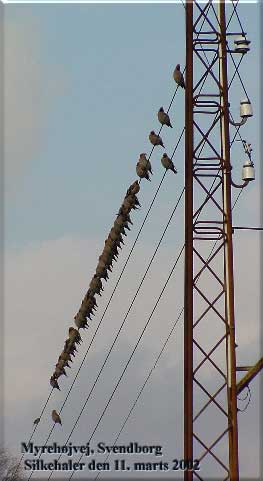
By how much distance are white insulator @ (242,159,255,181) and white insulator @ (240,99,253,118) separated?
1847 mm

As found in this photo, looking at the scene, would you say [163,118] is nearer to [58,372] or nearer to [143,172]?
[143,172]

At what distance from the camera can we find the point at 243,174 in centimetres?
4412

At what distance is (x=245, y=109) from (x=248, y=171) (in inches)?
89.6

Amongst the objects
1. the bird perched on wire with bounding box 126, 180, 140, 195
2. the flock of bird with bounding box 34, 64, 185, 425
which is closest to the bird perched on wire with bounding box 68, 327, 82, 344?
the flock of bird with bounding box 34, 64, 185, 425

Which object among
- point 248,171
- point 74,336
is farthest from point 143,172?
point 74,336

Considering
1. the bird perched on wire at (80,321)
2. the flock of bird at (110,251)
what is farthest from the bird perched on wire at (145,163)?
the bird perched on wire at (80,321)

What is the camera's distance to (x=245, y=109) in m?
45.3

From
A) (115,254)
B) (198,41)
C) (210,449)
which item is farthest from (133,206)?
(210,449)

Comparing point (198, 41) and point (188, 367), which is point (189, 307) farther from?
point (198, 41)

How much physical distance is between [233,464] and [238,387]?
228 centimetres

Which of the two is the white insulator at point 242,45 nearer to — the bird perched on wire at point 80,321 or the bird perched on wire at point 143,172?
the bird perched on wire at point 143,172

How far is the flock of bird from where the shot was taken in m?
45.0

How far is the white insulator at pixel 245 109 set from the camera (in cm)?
4525

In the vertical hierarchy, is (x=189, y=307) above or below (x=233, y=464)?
above
